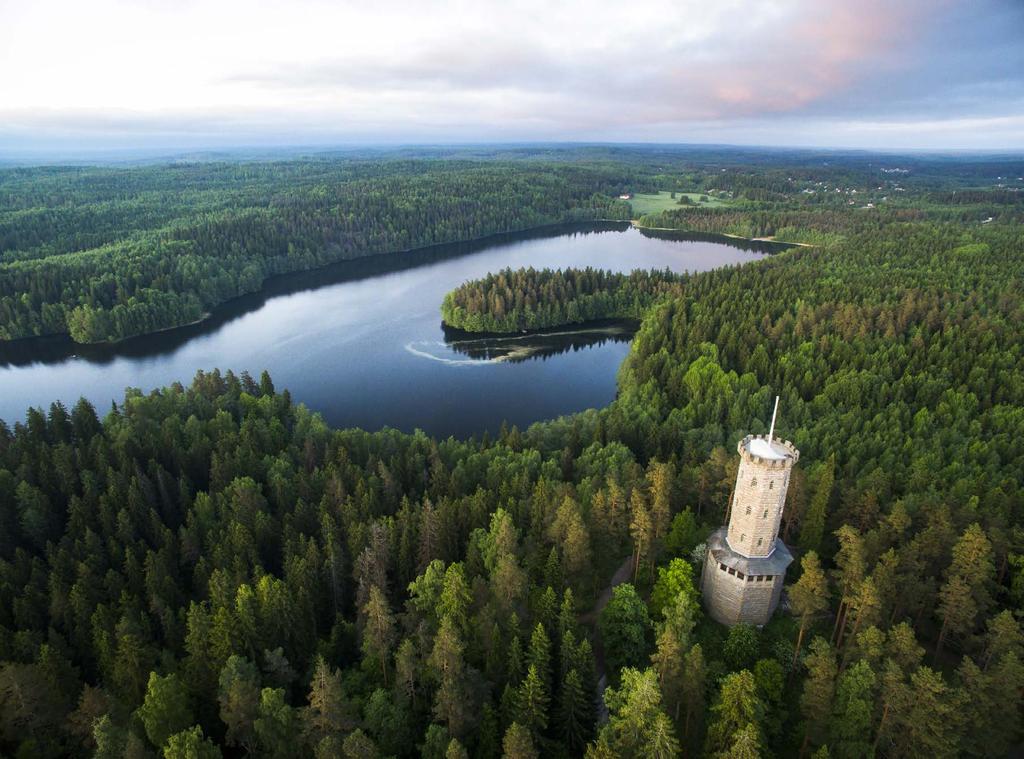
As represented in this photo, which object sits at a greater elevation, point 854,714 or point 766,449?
point 766,449

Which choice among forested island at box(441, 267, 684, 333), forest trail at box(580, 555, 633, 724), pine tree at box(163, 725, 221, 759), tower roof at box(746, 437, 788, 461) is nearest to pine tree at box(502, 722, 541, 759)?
forest trail at box(580, 555, 633, 724)

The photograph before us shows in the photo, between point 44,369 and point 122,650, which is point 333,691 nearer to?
point 122,650

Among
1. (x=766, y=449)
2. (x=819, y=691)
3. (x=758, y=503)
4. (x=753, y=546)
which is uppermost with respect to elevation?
(x=766, y=449)

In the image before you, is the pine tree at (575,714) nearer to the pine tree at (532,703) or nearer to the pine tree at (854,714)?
the pine tree at (532,703)

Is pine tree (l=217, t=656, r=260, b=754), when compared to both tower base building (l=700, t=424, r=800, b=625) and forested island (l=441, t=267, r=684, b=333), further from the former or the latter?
forested island (l=441, t=267, r=684, b=333)

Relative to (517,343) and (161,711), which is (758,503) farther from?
(517,343)

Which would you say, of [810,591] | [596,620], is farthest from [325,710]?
[810,591]
